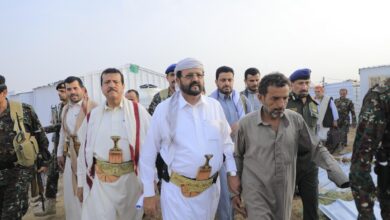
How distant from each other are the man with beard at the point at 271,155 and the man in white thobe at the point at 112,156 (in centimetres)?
126

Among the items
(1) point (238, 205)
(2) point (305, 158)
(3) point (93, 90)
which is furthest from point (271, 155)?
(3) point (93, 90)

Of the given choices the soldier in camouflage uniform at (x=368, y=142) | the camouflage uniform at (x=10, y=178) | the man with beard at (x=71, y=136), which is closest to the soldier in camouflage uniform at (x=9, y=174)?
the camouflage uniform at (x=10, y=178)

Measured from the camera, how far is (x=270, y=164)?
3193 mm

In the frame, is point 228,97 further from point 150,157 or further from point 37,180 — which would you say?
point 37,180

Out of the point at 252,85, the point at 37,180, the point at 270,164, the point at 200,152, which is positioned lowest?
the point at 37,180

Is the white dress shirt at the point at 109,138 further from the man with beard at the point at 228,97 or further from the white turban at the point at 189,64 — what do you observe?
the man with beard at the point at 228,97

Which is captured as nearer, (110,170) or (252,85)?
(110,170)

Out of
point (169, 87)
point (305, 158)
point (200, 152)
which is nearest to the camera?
point (200, 152)

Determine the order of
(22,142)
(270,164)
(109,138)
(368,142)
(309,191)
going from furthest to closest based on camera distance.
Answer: (22,142), (309,191), (109,138), (270,164), (368,142)

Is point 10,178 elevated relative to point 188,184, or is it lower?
lower

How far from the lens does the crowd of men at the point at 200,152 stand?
2789mm

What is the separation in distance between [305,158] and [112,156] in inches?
79.4

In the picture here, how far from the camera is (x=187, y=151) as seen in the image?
329cm

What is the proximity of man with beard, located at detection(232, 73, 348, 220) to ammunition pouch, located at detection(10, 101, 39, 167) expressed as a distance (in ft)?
8.65
